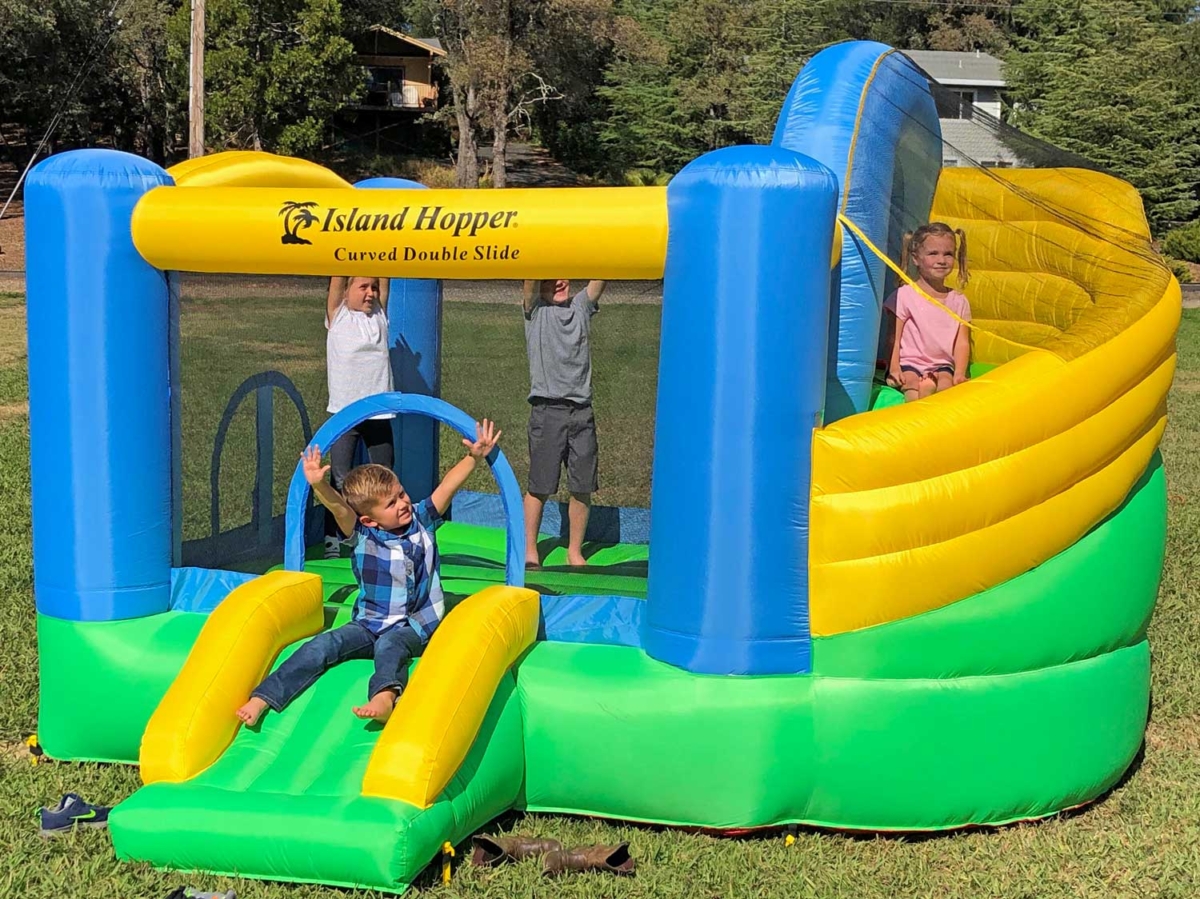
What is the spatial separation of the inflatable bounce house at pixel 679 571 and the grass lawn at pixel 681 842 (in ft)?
0.27

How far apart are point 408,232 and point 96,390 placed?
1.10 meters

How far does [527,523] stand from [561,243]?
1651 millimetres


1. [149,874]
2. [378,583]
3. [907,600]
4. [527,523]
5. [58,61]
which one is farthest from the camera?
[58,61]

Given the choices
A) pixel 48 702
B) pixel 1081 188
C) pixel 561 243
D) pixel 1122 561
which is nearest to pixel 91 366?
pixel 48 702

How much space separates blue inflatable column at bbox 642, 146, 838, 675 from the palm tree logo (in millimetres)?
1088

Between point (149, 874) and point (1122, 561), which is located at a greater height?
point (1122, 561)

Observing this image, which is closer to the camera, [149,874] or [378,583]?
[149,874]

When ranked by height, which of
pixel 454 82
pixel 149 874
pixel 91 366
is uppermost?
pixel 454 82

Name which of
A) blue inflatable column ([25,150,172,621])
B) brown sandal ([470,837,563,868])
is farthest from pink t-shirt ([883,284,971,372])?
blue inflatable column ([25,150,172,621])

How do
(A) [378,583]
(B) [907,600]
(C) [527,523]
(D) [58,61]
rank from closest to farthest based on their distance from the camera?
1. (B) [907,600]
2. (A) [378,583]
3. (C) [527,523]
4. (D) [58,61]

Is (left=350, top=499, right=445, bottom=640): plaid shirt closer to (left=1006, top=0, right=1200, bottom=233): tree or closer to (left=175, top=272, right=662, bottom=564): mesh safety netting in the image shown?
(left=175, top=272, right=662, bottom=564): mesh safety netting

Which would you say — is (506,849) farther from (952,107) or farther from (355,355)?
(952,107)

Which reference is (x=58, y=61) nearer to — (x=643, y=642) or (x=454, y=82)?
(x=454, y=82)

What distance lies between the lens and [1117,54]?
29.0 meters
